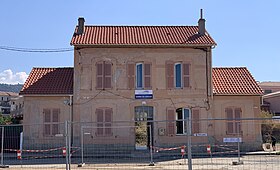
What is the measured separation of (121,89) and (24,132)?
7.30 m

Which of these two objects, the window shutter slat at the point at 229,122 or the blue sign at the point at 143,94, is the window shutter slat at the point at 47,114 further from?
the window shutter slat at the point at 229,122

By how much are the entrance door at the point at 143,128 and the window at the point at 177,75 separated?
228 centimetres

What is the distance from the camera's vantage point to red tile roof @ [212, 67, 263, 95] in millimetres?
27969

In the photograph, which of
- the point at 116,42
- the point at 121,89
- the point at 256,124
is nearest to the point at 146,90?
the point at 121,89

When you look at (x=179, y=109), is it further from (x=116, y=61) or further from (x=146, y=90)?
(x=116, y=61)

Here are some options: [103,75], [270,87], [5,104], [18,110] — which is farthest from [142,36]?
[5,104]

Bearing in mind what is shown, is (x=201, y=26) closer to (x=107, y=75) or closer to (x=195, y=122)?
(x=195, y=122)

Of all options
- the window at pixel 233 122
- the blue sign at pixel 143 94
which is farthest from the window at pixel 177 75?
the window at pixel 233 122

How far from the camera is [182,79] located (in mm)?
27984

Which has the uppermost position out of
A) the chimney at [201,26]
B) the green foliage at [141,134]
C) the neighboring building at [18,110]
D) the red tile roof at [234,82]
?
the chimney at [201,26]

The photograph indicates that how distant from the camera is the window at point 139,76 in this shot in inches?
1093

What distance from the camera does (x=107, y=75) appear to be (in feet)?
91.1

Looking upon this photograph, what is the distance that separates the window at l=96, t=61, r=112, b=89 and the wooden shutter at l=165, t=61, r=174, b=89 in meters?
3.97

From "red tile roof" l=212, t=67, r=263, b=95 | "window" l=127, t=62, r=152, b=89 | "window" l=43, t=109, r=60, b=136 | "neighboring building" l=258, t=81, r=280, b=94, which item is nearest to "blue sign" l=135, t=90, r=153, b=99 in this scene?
"window" l=127, t=62, r=152, b=89
